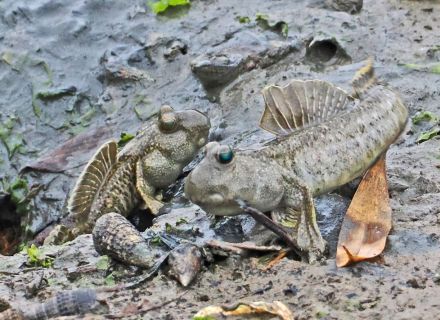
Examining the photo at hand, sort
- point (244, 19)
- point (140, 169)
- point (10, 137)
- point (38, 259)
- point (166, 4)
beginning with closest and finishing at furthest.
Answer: point (38, 259)
point (140, 169)
point (10, 137)
point (244, 19)
point (166, 4)

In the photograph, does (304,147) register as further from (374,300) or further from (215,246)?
(374,300)

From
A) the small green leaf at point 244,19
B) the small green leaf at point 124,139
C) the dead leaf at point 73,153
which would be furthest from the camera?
the small green leaf at point 244,19

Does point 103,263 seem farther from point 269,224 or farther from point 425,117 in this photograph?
point 425,117

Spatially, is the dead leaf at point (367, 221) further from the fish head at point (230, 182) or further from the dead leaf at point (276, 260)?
the fish head at point (230, 182)

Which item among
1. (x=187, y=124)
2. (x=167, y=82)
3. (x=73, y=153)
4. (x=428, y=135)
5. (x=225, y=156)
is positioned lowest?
(x=73, y=153)

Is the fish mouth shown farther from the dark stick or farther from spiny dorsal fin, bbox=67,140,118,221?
spiny dorsal fin, bbox=67,140,118,221

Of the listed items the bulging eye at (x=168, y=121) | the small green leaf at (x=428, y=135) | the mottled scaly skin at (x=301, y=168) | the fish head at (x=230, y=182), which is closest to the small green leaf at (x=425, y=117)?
the small green leaf at (x=428, y=135)

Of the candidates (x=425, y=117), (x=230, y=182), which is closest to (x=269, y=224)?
(x=230, y=182)
